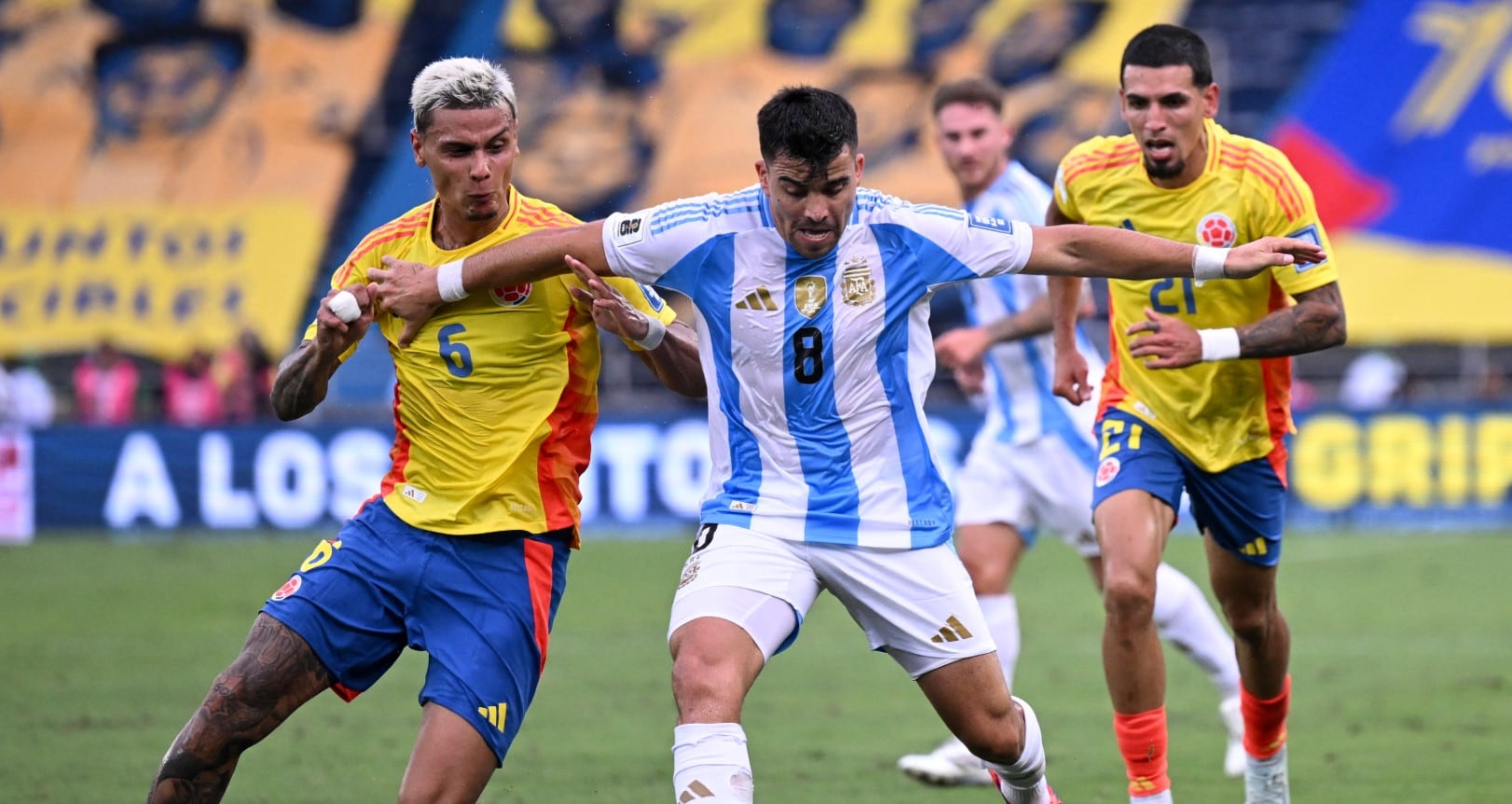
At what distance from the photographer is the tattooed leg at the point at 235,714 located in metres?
5.38

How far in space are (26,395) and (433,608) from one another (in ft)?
63.5

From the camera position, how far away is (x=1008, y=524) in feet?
29.0

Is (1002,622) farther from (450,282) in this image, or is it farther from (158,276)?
(158,276)

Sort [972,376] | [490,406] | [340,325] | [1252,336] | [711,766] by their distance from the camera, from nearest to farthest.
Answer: [711,766] < [340,325] < [490,406] < [1252,336] < [972,376]

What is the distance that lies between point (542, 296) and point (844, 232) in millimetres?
972

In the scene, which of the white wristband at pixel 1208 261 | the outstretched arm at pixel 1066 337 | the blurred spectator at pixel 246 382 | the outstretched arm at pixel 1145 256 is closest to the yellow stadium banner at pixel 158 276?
the blurred spectator at pixel 246 382

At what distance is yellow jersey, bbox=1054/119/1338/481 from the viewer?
677 cm

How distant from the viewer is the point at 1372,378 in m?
22.8

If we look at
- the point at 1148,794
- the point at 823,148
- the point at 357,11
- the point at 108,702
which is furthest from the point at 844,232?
the point at 357,11

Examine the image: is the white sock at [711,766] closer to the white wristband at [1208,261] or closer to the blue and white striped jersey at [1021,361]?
the white wristband at [1208,261]

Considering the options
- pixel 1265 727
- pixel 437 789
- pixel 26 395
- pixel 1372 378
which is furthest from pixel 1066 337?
pixel 26 395

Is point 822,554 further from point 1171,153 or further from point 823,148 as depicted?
point 1171,153

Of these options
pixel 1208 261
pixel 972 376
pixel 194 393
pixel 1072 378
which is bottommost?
pixel 1072 378

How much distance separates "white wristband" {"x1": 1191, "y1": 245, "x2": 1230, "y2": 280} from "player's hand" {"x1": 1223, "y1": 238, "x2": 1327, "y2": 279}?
16 millimetres
